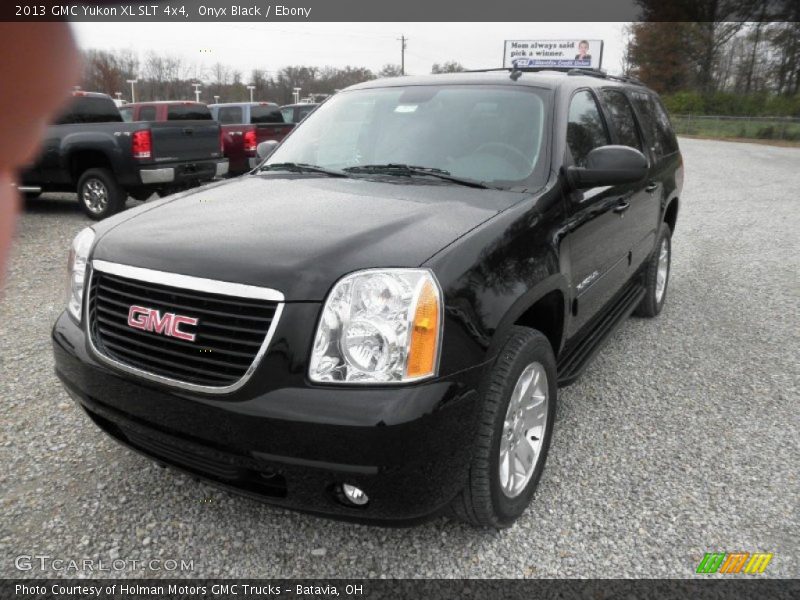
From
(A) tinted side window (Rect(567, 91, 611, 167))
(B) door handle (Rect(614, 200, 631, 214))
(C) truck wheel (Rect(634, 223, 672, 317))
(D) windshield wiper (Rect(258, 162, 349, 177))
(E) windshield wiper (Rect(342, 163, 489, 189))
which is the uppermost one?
(A) tinted side window (Rect(567, 91, 611, 167))

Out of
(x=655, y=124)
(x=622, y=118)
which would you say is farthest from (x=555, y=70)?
(x=655, y=124)

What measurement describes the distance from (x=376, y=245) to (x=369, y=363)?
0.44m

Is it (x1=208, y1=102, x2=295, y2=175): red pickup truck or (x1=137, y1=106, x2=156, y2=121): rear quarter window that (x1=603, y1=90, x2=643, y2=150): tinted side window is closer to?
(x1=208, y1=102, x2=295, y2=175): red pickup truck

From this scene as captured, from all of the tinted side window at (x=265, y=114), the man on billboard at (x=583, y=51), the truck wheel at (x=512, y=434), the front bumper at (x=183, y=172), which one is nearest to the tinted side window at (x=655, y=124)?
the truck wheel at (x=512, y=434)

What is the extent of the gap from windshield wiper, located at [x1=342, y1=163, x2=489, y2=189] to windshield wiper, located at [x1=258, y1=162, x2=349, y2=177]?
0.08 m

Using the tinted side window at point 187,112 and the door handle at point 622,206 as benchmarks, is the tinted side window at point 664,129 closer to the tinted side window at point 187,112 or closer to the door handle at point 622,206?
the door handle at point 622,206

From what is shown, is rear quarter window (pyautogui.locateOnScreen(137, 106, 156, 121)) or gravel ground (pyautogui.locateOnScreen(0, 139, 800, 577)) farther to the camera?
rear quarter window (pyautogui.locateOnScreen(137, 106, 156, 121))

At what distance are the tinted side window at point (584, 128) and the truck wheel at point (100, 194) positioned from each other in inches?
293

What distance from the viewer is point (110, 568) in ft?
7.80

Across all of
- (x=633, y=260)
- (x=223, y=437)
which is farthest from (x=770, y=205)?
(x=223, y=437)

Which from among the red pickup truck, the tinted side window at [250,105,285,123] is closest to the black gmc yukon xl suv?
the red pickup truck

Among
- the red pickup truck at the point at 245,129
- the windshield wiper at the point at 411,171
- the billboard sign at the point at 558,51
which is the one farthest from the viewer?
the billboard sign at the point at 558,51

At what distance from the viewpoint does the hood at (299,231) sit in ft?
7.02

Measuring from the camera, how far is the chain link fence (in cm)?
3269
